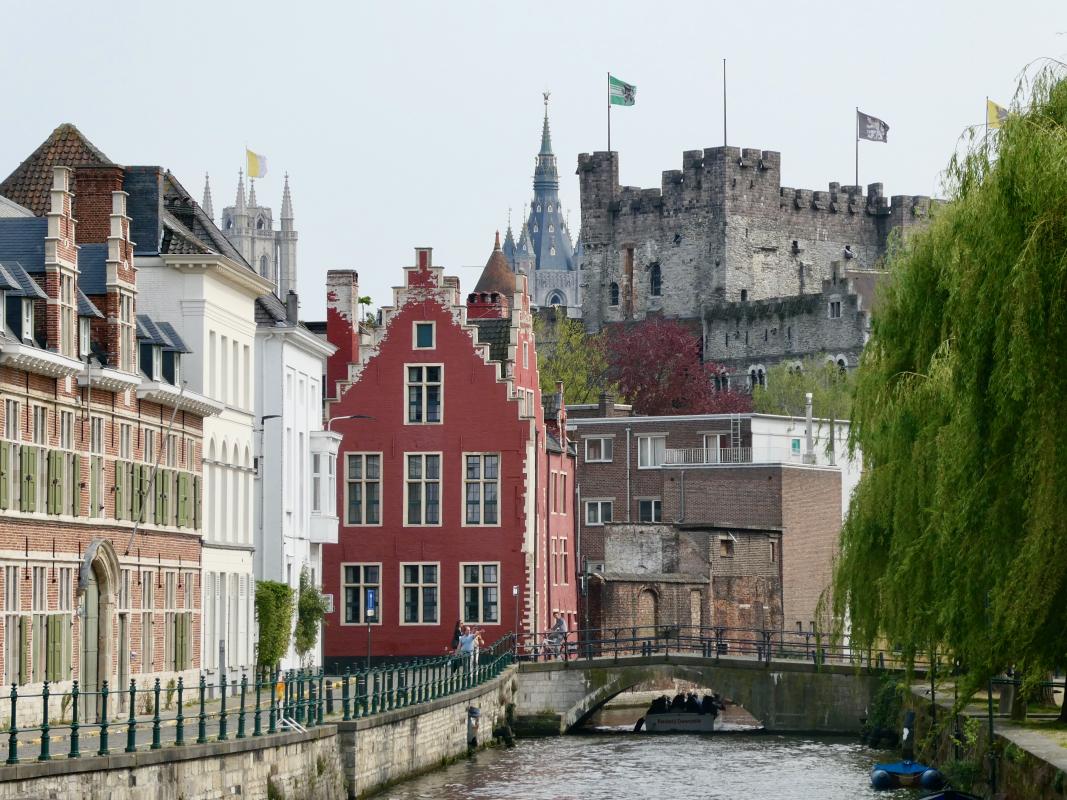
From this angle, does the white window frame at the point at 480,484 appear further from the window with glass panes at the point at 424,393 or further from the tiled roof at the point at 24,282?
the tiled roof at the point at 24,282

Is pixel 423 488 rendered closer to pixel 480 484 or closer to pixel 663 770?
pixel 480 484

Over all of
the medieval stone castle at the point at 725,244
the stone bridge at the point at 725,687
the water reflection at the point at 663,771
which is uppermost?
the medieval stone castle at the point at 725,244

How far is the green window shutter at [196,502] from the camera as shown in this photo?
44250mm

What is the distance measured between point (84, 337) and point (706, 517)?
3969cm

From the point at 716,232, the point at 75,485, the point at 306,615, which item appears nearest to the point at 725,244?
the point at 716,232

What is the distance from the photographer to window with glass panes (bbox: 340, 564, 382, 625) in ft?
205

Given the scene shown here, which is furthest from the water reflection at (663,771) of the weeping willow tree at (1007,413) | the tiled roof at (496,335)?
the tiled roof at (496,335)

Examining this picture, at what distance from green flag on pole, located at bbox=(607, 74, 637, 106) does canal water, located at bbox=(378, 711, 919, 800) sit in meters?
59.0

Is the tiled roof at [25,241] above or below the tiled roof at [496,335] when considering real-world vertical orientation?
below

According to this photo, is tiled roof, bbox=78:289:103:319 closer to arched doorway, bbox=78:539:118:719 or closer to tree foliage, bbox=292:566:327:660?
arched doorway, bbox=78:539:118:719

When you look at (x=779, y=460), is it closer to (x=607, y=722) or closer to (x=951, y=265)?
(x=607, y=722)

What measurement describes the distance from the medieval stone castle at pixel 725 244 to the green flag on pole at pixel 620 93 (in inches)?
381

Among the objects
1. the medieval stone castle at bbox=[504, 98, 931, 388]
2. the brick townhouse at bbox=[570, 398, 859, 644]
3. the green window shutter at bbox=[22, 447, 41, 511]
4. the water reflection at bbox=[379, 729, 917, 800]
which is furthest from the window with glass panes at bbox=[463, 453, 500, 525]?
the medieval stone castle at bbox=[504, 98, 931, 388]

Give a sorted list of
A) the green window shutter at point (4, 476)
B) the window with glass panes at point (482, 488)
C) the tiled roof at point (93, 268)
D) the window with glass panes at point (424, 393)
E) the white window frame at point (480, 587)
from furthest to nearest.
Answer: the window with glass panes at point (424, 393)
the window with glass panes at point (482, 488)
the white window frame at point (480, 587)
the tiled roof at point (93, 268)
the green window shutter at point (4, 476)
